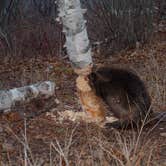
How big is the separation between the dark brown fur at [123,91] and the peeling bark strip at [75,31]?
0.57 feet

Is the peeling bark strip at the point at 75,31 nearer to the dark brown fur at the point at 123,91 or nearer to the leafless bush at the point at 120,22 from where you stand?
the dark brown fur at the point at 123,91

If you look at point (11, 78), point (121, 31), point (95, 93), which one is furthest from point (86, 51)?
point (121, 31)

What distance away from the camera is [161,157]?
430 centimetres

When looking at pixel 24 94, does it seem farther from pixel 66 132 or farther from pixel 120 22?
pixel 120 22

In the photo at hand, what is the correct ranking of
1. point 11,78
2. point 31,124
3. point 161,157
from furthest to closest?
point 11,78 → point 31,124 → point 161,157

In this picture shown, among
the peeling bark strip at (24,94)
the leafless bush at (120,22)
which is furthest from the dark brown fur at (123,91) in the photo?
the leafless bush at (120,22)

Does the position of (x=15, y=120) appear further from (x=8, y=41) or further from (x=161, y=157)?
(x=8, y=41)

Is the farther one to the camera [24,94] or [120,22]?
[120,22]

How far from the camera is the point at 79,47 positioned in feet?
16.4

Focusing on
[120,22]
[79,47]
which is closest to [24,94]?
[79,47]

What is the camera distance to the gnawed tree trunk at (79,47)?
195 inches

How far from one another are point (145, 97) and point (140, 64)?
3.02 meters

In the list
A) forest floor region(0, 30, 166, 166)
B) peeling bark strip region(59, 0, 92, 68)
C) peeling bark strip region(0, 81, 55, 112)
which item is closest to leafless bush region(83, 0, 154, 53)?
forest floor region(0, 30, 166, 166)

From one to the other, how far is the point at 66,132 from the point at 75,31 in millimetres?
892
